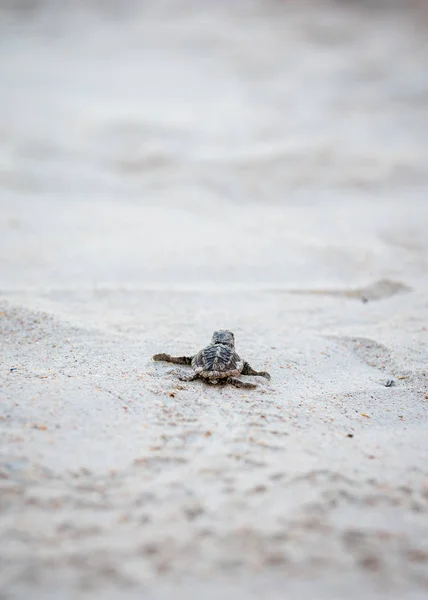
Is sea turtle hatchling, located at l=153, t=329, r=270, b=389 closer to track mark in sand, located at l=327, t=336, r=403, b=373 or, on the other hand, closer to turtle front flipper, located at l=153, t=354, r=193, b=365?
turtle front flipper, located at l=153, t=354, r=193, b=365

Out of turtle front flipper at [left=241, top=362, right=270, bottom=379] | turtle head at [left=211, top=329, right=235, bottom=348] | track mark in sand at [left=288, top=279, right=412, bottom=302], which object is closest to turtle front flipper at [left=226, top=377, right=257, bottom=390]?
turtle front flipper at [left=241, top=362, right=270, bottom=379]

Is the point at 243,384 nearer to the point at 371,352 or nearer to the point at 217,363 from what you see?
the point at 217,363

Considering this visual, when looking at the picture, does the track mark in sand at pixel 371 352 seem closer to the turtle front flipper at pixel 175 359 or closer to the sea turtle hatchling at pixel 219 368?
the sea turtle hatchling at pixel 219 368

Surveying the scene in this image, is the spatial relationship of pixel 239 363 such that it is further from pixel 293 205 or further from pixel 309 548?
pixel 293 205

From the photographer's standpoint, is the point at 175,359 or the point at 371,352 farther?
the point at 371,352

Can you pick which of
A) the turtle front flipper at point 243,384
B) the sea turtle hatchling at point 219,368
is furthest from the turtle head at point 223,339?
the turtle front flipper at point 243,384

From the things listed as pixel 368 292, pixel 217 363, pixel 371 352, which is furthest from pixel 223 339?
pixel 368 292

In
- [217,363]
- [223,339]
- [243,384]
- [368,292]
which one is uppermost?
[368,292]
